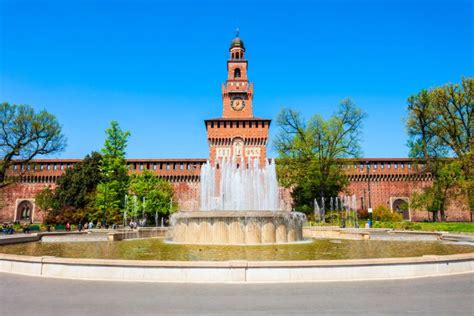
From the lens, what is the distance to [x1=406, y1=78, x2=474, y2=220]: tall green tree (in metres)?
29.3

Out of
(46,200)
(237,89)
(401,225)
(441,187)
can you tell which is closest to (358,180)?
(441,187)

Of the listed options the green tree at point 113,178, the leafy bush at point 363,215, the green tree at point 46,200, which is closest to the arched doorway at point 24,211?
the green tree at point 46,200

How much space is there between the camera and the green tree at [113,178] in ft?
104

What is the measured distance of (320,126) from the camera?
114ft

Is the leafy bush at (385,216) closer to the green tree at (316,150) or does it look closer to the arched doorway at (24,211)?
the green tree at (316,150)

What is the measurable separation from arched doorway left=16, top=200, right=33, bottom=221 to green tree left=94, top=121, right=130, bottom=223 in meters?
22.6

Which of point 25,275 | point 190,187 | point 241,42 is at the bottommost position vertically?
point 25,275

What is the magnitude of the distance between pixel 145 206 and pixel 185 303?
32.6 meters

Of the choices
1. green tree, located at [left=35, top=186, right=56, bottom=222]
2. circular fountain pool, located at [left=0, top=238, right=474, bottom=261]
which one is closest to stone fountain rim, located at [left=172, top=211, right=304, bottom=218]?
circular fountain pool, located at [left=0, top=238, right=474, bottom=261]

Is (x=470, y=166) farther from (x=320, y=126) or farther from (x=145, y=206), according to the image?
(x=145, y=206)

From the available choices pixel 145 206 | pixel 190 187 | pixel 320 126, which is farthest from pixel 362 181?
pixel 145 206

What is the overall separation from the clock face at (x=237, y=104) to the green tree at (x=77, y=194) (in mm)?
19303

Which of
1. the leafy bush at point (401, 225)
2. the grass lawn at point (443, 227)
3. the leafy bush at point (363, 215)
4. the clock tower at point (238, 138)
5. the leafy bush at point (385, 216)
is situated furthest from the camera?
the clock tower at point (238, 138)

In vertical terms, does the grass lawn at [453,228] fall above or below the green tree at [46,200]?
below
